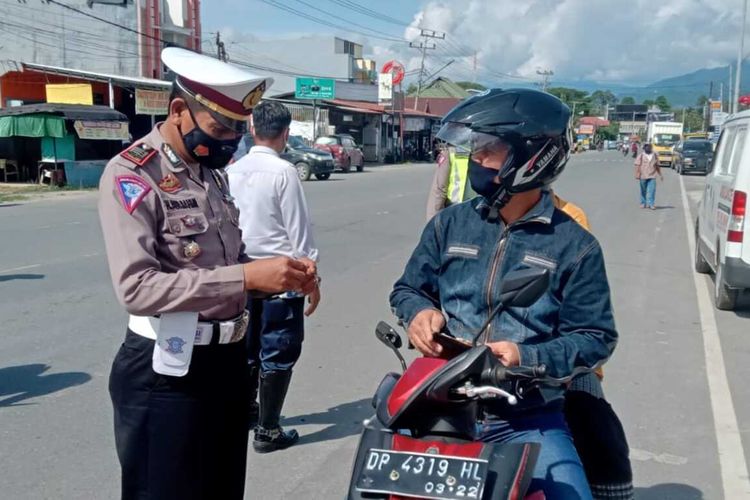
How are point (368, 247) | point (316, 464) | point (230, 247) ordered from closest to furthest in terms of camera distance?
point (230, 247), point (316, 464), point (368, 247)

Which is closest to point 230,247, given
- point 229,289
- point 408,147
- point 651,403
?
point 229,289

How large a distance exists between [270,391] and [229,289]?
2.32 meters

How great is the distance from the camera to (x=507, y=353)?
86.7 inches

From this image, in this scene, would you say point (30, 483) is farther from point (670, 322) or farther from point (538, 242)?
point (670, 322)

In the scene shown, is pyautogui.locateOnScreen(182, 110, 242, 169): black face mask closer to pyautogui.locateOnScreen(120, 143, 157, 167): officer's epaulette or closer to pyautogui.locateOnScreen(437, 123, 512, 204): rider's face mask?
pyautogui.locateOnScreen(120, 143, 157, 167): officer's epaulette

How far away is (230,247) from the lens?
8.64ft

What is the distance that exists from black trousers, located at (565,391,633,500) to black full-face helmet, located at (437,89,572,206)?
77cm

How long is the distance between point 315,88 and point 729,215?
3545 cm

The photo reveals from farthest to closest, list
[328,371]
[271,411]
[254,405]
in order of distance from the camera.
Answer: [328,371], [254,405], [271,411]

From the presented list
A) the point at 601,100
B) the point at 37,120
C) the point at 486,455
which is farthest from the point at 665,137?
the point at 601,100

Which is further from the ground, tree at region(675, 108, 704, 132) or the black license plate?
tree at region(675, 108, 704, 132)

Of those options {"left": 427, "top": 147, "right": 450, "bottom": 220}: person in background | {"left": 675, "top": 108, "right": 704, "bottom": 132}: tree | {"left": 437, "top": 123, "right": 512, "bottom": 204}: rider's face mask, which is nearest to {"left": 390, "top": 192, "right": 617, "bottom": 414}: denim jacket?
{"left": 437, "top": 123, "right": 512, "bottom": 204}: rider's face mask

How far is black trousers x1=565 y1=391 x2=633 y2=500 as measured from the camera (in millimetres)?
2670

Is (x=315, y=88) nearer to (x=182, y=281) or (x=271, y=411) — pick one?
(x=271, y=411)
